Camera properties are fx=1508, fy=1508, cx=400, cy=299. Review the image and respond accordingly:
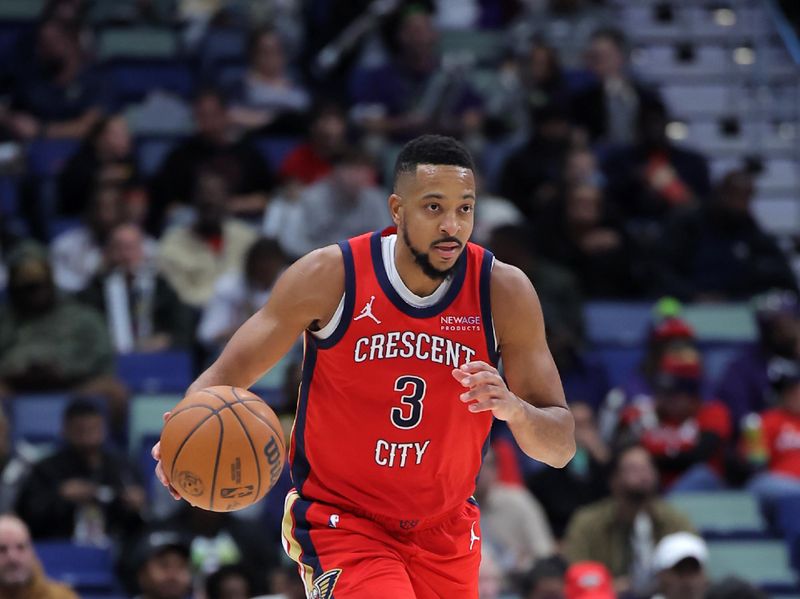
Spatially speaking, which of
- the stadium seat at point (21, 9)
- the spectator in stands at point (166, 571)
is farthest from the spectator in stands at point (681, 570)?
the stadium seat at point (21, 9)

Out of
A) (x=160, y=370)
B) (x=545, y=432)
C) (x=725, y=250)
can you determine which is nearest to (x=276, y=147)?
(x=160, y=370)

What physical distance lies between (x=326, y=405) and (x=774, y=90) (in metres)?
10.9

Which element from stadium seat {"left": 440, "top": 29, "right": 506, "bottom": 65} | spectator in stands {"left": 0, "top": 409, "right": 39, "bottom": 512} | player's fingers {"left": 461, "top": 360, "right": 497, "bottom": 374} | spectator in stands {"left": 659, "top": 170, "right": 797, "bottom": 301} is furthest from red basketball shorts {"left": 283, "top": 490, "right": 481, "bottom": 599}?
stadium seat {"left": 440, "top": 29, "right": 506, "bottom": 65}

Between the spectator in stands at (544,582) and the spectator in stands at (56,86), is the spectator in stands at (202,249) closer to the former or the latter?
the spectator in stands at (56,86)

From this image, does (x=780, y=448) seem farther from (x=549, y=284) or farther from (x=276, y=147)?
(x=276, y=147)

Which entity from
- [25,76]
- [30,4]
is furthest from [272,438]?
[30,4]

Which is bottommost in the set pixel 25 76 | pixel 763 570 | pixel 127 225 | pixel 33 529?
pixel 763 570

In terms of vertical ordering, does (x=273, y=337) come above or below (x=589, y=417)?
above

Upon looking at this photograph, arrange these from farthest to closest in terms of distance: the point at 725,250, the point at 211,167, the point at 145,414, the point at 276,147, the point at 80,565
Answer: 1. the point at 276,147
2. the point at 725,250
3. the point at 211,167
4. the point at 145,414
5. the point at 80,565

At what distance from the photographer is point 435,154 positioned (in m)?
5.61

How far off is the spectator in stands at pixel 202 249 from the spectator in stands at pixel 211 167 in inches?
21.8

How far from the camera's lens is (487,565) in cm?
948

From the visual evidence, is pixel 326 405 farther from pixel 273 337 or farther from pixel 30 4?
pixel 30 4

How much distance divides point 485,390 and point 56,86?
959 cm
